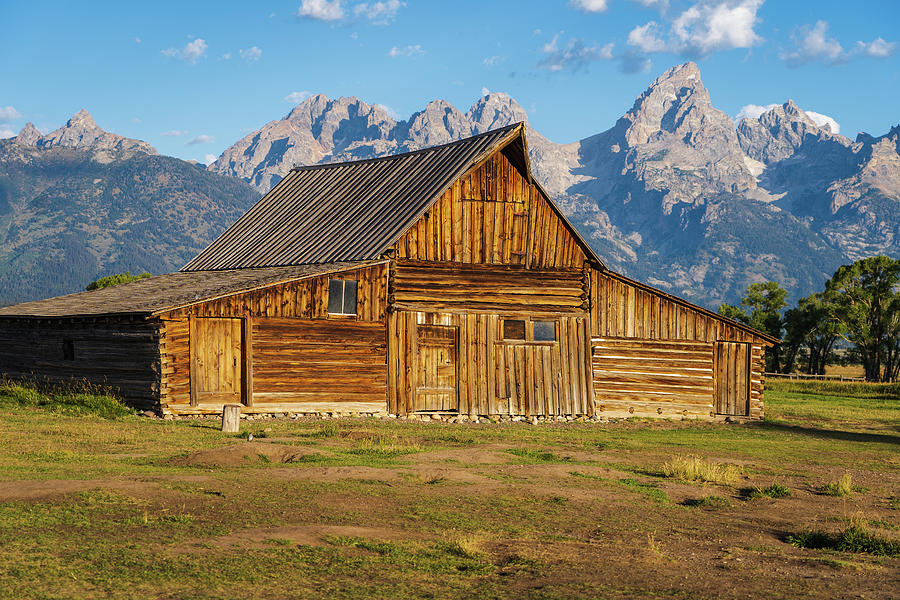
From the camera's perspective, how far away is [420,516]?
1350cm

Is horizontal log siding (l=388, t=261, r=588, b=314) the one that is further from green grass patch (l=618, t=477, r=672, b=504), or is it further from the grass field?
green grass patch (l=618, t=477, r=672, b=504)

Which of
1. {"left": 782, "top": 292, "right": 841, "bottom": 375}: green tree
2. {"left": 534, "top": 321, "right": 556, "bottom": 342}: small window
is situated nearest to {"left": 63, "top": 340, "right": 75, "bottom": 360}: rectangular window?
{"left": 534, "top": 321, "right": 556, "bottom": 342}: small window

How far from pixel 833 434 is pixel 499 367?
445 inches

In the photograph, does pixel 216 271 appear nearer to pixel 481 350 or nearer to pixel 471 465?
pixel 481 350

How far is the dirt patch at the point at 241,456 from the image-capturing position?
17.3 metres

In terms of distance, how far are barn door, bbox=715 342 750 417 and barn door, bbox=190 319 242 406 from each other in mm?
18156

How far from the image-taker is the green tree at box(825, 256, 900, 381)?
85562 millimetres

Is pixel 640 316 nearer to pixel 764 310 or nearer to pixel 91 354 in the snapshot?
pixel 91 354

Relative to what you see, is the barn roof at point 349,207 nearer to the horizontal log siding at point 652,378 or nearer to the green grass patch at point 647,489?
the horizontal log siding at point 652,378

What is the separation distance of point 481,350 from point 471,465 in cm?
1306

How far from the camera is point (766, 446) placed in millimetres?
25938

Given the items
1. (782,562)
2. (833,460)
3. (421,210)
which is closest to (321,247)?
(421,210)

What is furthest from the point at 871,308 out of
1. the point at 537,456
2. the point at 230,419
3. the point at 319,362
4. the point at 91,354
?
the point at 230,419

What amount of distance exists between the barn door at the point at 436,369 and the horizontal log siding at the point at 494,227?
2.62 metres
